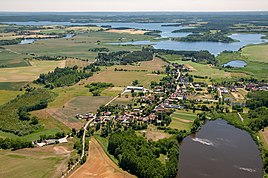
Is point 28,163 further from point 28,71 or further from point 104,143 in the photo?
point 28,71

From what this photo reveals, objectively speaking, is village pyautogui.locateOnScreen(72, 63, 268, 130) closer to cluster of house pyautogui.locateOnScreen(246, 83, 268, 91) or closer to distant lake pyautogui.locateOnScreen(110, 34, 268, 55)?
cluster of house pyautogui.locateOnScreen(246, 83, 268, 91)

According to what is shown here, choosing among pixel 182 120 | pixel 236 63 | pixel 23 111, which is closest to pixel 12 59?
pixel 23 111

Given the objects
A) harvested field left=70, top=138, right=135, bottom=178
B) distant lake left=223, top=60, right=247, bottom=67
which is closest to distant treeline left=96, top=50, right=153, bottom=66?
distant lake left=223, top=60, right=247, bottom=67

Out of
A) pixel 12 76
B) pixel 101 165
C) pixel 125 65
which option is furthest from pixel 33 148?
pixel 125 65

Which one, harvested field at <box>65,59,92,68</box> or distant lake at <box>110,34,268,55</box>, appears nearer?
harvested field at <box>65,59,92,68</box>

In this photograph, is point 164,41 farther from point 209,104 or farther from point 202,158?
point 202,158

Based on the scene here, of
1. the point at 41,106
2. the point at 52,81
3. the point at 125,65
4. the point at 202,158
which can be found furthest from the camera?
the point at 125,65
